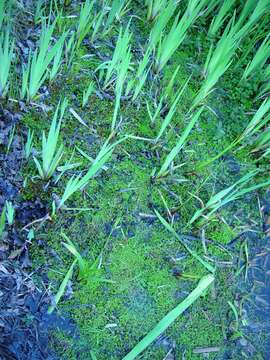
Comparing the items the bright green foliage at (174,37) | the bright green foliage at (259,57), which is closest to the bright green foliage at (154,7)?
the bright green foliage at (174,37)

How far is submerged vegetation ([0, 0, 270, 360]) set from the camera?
4.41ft

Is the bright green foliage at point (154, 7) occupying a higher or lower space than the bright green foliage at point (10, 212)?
higher

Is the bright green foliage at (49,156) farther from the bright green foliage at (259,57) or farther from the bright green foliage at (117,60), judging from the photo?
the bright green foliage at (259,57)

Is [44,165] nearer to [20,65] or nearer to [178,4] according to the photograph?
[20,65]

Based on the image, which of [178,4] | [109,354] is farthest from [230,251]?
[178,4]

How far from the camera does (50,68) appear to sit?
5.36ft

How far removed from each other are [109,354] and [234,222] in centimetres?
65

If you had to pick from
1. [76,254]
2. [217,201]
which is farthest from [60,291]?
[217,201]

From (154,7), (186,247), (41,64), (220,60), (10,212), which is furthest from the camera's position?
(154,7)

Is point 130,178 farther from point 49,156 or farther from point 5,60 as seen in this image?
point 5,60

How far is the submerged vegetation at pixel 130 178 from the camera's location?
1.34 meters

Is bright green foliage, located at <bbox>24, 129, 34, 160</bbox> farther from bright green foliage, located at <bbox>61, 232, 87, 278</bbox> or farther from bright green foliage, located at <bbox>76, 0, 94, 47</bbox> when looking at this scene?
bright green foliage, located at <bbox>76, 0, 94, 47</bbox>

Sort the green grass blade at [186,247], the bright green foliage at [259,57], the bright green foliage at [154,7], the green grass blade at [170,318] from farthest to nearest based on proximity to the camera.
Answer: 1. the bright green foliage at [154,7]
2. the bright green foliage at [259,57]
3. the green grass blade at [186,247]
4. the green grass blade at [170,318]

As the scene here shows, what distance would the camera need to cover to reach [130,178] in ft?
5.16
